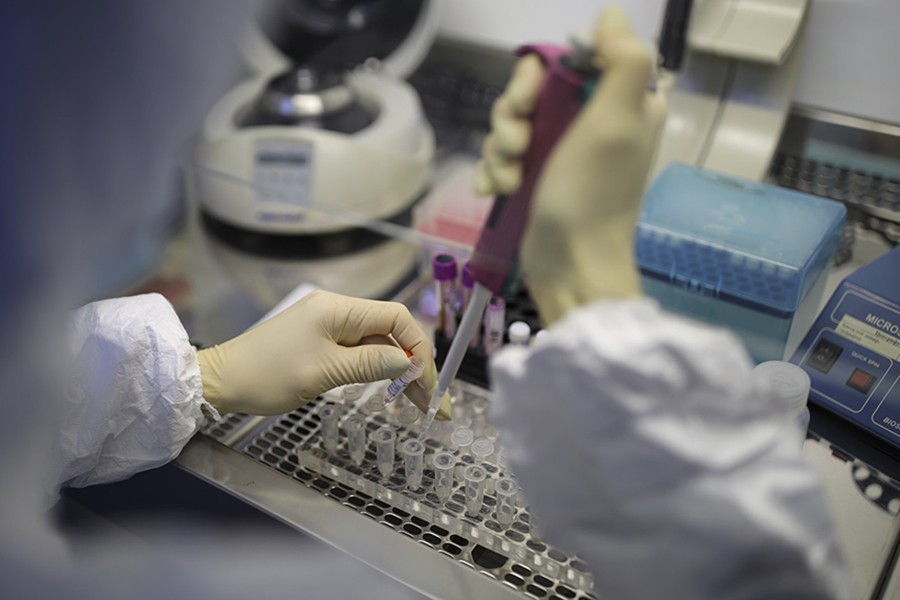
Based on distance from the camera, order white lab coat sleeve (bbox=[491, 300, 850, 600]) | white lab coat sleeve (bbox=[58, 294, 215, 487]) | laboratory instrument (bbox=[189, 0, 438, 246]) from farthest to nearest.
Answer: laboratory instrument (bbox=[189, 0, 438, 246]) → white lab coat sleeve (bbox=[58, 294, 215, 487]) → white lab coat sleeve (bbox=[491, 300, 850, 600])

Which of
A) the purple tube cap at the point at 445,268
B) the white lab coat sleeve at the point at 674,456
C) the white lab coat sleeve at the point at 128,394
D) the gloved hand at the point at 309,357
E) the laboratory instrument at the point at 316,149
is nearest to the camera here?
the white lab coat sleeve at the point at 674,456

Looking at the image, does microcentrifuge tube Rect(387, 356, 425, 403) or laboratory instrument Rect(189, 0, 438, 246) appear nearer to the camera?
microcentrifuge tube Rect(387, 356, 425, 403)

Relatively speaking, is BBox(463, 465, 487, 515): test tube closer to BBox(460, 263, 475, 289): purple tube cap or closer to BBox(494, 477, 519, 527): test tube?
BBox(494, 477, 519, 527): test tube

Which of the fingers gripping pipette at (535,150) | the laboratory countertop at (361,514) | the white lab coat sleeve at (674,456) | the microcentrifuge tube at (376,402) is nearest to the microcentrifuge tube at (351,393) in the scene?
the microcentrifuge tube at (376,402)

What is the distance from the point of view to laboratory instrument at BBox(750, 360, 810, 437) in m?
0.84

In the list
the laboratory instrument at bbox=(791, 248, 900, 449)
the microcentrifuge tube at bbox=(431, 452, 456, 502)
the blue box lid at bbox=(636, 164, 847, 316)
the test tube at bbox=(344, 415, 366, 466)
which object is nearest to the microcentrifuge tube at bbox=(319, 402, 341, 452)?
the test tube at bbox=(344, 415, 366, 466)

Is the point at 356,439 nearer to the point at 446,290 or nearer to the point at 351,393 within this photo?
the point at 351,393

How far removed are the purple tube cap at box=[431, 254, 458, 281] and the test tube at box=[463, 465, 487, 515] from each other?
252 millimetres

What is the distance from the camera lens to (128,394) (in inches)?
31.3

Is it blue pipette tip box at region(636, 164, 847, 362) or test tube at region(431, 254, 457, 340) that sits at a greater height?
blue pipette tip box at region(636, 164, 847, 362)

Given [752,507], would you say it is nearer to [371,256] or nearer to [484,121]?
[371,256]

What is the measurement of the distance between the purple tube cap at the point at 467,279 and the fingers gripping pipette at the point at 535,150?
0.06 m

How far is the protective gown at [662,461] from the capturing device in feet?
1.78

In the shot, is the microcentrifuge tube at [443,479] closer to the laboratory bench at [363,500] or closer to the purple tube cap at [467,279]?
the laboratory bench at [363,500]
